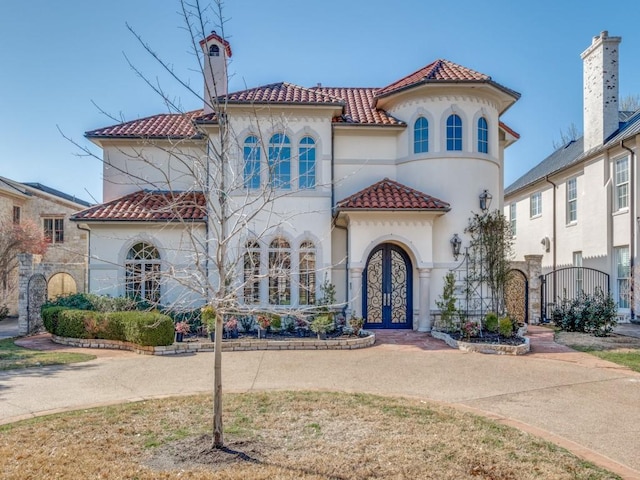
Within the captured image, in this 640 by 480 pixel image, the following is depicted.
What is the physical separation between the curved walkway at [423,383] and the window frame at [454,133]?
7312 millimetres

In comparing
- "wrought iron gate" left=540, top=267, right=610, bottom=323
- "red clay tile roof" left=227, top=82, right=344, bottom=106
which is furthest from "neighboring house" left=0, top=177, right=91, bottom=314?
"wrought iron gate" left=540, top=267, right=610, bottom=323

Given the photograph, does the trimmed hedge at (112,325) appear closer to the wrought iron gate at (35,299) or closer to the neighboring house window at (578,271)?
the wrought iron gate at (35,299)

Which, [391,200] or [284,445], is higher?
[391,200]

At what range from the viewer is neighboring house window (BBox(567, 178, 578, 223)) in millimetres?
23656

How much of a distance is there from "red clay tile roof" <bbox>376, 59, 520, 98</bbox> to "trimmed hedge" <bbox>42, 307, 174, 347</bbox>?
36.9 ft

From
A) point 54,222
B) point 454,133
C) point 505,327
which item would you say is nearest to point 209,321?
point 505,327

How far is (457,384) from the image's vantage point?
9172 millimetres

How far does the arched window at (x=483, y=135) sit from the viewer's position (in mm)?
17078

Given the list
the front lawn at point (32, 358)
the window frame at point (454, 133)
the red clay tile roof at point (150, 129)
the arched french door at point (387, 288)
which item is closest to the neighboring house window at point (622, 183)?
the window frame at point (454, 133)

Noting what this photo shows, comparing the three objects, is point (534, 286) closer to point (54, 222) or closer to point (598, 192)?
point (598, 192)

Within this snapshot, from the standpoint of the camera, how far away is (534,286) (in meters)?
18.8

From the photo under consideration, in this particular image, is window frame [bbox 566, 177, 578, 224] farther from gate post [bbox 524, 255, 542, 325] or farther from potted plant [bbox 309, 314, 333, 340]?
potted plant [bbox 309, 314, 333, 340]

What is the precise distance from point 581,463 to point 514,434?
955mm

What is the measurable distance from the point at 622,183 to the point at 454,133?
855 cm
